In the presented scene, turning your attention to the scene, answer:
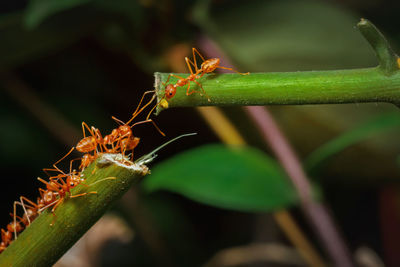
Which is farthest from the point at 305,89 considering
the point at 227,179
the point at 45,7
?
the point at 45,7

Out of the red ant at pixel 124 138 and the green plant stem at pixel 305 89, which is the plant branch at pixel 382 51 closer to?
the green plant stem at pixel 305 89

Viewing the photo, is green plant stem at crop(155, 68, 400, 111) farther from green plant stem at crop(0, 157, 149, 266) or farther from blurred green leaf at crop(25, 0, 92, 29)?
blurred green leaf at crop(25, 0, 92, 29)

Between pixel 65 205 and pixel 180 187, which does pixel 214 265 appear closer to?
pixel 180 187

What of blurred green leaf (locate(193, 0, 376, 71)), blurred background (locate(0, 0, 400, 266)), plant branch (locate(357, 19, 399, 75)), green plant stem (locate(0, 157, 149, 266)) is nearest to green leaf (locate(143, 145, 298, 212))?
blurred background (locate(0, 0, 400, 266))

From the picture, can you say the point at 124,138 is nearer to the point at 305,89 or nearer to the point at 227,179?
the point at 305,89

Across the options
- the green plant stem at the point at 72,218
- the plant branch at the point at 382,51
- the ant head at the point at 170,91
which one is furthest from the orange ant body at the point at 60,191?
the plant branch at the point at 382,51

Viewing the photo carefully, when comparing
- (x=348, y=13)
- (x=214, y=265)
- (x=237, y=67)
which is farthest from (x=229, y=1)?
(x=214, y=265)
